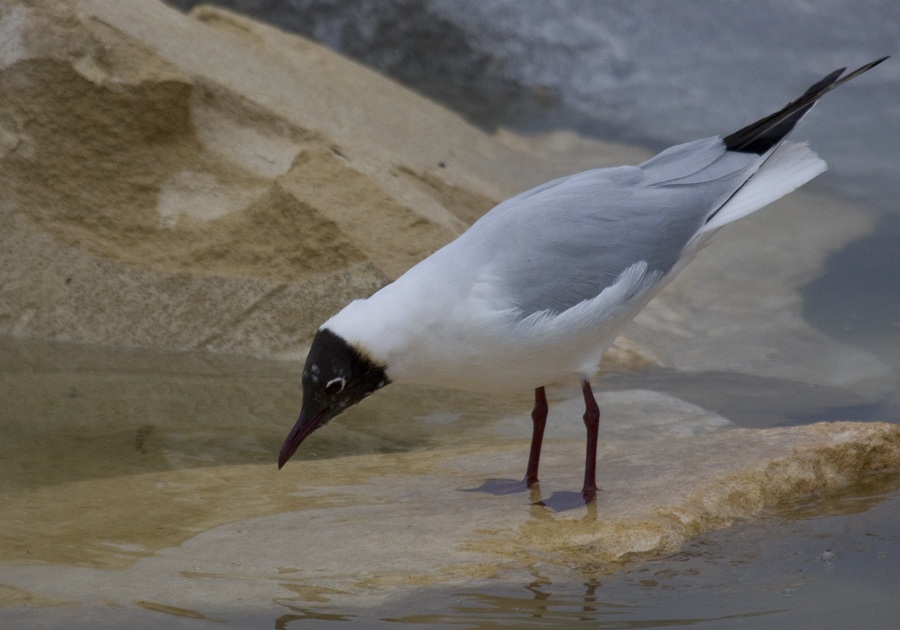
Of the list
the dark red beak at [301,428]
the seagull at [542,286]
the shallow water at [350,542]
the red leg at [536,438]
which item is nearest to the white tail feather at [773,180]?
the seagull at [542,286]

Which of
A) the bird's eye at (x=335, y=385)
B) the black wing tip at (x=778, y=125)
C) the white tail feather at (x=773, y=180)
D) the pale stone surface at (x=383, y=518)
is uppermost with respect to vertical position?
the black wing tip at (x=778, y=125)

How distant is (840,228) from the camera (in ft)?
27.5

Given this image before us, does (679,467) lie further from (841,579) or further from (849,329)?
(849,329)

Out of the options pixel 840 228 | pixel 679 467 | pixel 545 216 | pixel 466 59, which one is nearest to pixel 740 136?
pixel 545 216

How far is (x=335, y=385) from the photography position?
4266mm

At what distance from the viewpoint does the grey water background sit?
3.64 meters

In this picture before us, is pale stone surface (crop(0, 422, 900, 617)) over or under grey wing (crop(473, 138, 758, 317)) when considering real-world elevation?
under

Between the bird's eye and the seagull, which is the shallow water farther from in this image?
the seagull

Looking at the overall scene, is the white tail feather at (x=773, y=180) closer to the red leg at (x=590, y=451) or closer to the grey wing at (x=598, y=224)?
the grey wing at (x=598, y=224)

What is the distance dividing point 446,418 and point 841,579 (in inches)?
94.9

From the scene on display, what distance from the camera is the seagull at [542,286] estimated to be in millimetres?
4246

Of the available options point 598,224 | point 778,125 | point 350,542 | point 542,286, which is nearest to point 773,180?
point 778,125

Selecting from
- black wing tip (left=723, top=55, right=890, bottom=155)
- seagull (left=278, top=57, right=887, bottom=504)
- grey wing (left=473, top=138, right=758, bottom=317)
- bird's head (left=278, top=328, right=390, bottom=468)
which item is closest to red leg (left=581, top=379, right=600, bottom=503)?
seagull (left=278, top=57, right=887, bottom=504)

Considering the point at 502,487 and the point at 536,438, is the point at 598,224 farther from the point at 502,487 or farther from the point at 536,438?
the point at 502,487
